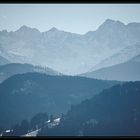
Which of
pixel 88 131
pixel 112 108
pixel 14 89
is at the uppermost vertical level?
pixel 14 89

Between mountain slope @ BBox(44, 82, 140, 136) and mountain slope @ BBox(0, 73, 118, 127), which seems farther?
mountain slope @ BBox(0, 73, 118, 127)

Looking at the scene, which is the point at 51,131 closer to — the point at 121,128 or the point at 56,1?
the point at 121,128

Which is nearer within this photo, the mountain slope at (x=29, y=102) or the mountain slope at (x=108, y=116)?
the mountain slope at (x=108, y=116)

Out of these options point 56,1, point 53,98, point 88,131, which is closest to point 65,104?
point 53,98

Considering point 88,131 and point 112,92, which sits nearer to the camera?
point 88,131

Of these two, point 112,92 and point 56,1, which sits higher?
point 112,92

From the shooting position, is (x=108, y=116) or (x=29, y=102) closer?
(x=108, y=116)

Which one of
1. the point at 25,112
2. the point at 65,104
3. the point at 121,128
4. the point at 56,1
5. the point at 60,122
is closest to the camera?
the point at 56,1

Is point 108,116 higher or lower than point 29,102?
lower
